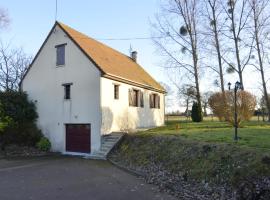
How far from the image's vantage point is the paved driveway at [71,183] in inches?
382

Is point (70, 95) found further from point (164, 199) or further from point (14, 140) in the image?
point (164, 199)

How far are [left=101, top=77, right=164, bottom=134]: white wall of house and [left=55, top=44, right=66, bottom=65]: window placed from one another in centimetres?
385

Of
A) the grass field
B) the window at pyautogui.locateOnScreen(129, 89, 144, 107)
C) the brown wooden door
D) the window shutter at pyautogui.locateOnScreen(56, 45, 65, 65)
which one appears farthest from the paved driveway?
the window at pyautogui.locateOnScreen(129, 89, 144, 107)

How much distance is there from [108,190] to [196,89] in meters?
26.0

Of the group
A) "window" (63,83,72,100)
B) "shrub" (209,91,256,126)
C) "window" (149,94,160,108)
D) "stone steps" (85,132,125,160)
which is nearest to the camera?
"stone steps" (85,132,125,160)

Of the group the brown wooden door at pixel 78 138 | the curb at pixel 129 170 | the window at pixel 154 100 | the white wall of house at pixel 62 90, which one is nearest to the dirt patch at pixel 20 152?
the white wall of house at pixel 62 90

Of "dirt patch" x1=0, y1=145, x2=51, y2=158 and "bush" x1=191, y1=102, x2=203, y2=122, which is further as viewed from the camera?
"bush" x1=191, y1=102, x2=203, y2=122

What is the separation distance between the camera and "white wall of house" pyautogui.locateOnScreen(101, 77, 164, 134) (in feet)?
66.3

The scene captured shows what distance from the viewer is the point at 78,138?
2086cm

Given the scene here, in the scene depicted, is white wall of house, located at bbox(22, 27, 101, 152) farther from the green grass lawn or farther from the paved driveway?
the paved driveway

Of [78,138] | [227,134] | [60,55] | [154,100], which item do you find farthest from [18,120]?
[227,134]

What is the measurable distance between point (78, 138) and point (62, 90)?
11.7ft

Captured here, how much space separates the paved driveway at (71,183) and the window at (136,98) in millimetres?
8297

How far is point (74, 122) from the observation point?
826 inches
